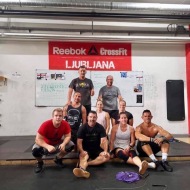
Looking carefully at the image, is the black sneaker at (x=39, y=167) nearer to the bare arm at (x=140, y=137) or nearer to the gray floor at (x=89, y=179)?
the gray floor at (x=89, y=179)

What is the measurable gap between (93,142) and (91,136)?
0.11 metres

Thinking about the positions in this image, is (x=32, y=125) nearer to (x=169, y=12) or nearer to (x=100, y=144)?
(x=100, y=144)

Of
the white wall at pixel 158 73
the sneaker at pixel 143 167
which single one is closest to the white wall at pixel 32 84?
the white wall at pixel 158 73

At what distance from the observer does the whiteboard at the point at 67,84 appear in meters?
5.51

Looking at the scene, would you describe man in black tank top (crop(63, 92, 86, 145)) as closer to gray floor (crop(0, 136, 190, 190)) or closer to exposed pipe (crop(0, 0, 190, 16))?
gray floor (crop(0, 136, 190, 190))

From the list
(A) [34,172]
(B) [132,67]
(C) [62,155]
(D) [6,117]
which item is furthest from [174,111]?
(D) [6,117]

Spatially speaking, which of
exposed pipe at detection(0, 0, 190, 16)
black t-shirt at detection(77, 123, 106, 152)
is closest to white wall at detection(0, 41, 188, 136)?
exposed pipe at detection(0, 0, 190, 16)

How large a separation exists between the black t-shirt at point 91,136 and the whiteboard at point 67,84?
8.35 ft

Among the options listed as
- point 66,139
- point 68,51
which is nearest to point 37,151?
point 66,139

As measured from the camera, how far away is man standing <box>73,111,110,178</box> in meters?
3.01

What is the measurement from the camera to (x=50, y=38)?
5.22m

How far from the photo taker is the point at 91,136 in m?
3.09

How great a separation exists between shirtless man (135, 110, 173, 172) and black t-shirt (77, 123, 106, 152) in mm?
605

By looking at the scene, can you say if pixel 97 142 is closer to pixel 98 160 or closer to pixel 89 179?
pixel 98 160
